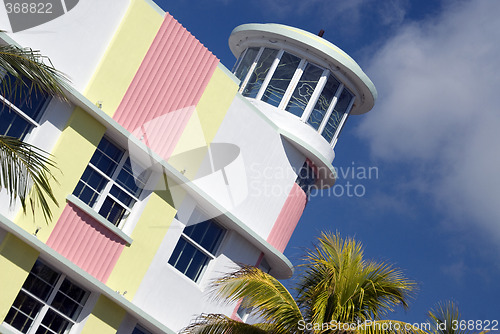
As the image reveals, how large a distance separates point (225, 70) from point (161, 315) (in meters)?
6.38

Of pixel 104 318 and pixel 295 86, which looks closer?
pixel 104 318

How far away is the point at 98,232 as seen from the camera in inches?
653

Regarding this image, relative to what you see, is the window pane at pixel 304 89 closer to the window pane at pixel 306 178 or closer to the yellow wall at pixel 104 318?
the window pane at pixel 306 178

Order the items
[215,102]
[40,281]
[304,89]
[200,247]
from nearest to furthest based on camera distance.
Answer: [40,281]
[215,102]
[200,247]
[304,89]

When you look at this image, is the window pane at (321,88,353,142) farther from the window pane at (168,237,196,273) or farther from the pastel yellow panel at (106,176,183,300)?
the pastel yellow panel at (106,176,183,300)

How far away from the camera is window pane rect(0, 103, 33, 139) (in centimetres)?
1527

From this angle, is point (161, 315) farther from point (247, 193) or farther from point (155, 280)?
point (247, 193)

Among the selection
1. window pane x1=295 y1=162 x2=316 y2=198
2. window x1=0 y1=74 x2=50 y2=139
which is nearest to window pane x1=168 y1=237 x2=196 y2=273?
window pane x1=295 y1=162 x2=316 y2=198

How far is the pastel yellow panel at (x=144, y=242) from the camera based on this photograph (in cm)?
1694

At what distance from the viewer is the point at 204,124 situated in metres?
18.5

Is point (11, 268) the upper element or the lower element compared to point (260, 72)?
lower

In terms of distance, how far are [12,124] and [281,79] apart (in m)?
8.58

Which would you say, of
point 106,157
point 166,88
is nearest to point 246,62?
point 166,88

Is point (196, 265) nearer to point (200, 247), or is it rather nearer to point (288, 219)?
point (200, 247)
